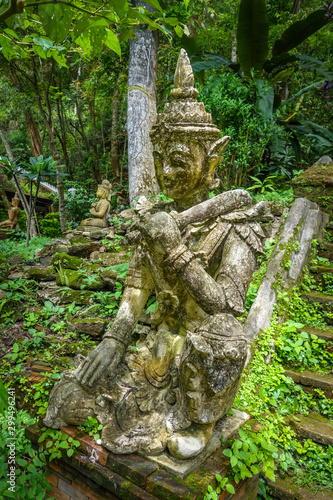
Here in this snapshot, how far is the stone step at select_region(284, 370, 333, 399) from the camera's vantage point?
290cm

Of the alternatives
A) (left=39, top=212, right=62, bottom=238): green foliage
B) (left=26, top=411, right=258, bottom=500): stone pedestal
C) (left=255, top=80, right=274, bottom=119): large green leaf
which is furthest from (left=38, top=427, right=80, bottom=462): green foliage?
(left=39, top=212, right=62, bottom=238): green foliage

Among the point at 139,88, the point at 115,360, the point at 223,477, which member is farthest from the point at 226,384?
the point at 139,88

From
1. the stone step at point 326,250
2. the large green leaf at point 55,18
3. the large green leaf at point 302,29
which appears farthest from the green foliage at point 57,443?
the large green leaf at point 302,29

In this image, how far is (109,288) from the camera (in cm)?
475

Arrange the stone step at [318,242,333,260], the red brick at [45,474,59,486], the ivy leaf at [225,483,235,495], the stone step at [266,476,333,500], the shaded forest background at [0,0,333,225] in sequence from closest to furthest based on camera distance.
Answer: the ivy leaf at [225,483,235,495], the red brick at [45,474,59,486], the stone step at [266,476,333,500], the stone step at [318,242,333,260], the shaded forest background at [0,0,333,225]

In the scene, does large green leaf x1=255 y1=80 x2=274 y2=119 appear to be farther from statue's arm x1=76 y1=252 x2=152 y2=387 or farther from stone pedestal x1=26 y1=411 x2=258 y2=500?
stone pedestal x1=26 y1=411 x2=258 y2=500

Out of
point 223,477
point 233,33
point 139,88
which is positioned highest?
point 233,33

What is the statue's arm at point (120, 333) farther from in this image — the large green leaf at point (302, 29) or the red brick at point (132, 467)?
the large green leaf at point (302, 29)

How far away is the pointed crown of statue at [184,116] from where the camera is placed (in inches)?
81.5

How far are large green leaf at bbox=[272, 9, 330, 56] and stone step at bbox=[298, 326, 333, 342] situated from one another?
19.8 feet

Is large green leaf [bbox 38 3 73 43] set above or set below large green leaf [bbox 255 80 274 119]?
below

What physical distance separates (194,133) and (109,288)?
3121mm

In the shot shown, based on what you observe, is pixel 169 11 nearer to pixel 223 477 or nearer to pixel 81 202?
pixel 81 202

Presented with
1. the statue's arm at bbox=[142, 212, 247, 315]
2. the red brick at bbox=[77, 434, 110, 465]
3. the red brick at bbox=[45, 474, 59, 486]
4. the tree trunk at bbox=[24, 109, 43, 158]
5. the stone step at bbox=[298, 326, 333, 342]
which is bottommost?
the red brick at bbox=[45, 474, 59, 486]
